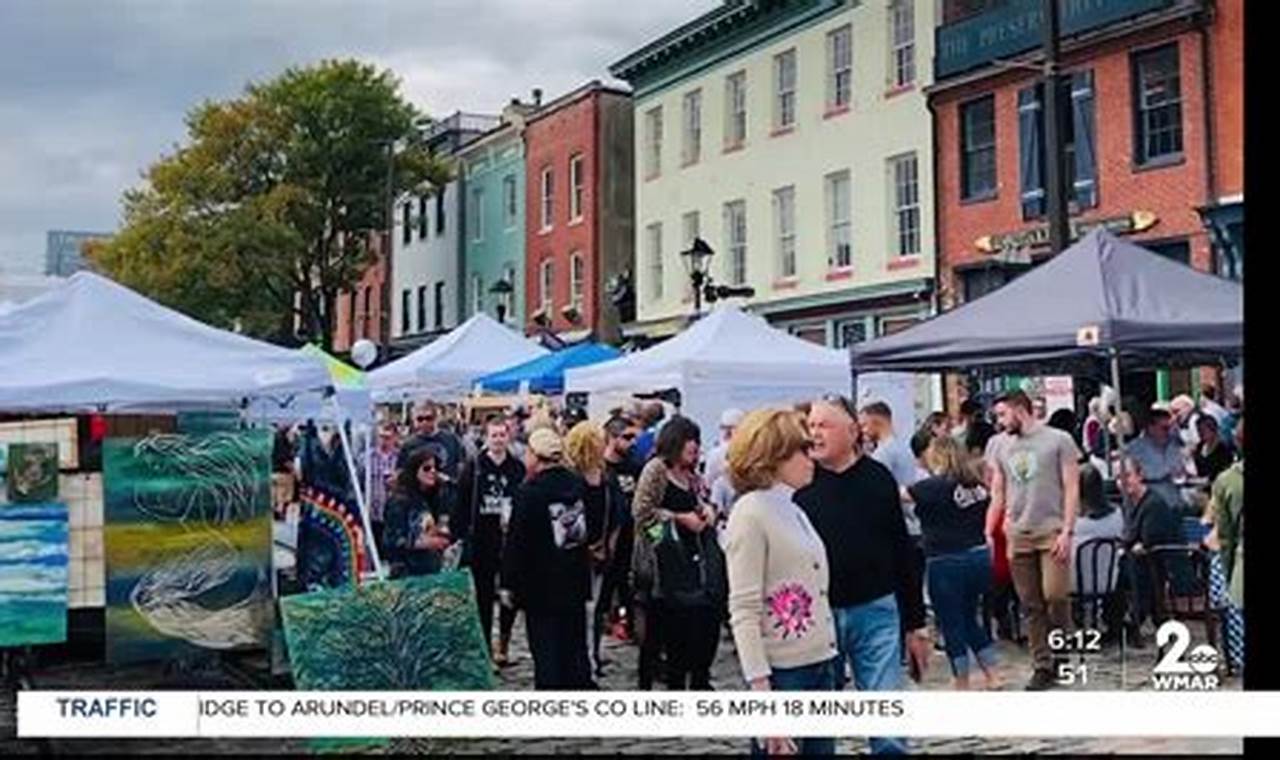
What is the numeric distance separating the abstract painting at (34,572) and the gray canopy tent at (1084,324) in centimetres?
242

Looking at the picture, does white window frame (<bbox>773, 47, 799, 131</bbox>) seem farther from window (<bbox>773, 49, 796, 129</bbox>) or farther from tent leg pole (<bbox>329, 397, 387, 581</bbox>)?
tent leg pole (<bbox>329, 397, 387, 581</bbox>)

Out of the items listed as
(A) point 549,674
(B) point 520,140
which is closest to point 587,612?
(A) point 549,674

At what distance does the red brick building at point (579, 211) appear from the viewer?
3713mm

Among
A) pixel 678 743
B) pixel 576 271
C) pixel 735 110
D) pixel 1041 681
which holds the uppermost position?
pixel 735 110

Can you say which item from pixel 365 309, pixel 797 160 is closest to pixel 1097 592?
pixel 797 160

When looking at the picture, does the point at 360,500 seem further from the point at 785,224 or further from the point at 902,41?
the point at 902,41

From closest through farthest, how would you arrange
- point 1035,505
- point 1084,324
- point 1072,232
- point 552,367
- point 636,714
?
point 636,714 < point 1072,232 < point 1035,505 < point 1084,324 < point 552,367

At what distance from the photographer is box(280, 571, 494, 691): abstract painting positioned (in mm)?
3641

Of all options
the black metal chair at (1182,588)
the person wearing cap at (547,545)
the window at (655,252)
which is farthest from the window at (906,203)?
the person wearing cap at (547,545)

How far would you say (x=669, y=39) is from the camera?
10.9 ft

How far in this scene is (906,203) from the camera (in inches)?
158

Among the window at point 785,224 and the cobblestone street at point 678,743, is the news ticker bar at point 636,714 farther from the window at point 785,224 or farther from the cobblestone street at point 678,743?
the window at point 785,224

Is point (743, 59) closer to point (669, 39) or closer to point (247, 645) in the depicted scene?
point (669, 39)

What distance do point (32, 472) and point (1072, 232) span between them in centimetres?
292
